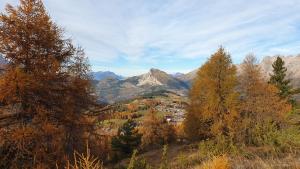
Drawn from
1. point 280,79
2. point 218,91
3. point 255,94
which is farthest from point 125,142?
point 280,79

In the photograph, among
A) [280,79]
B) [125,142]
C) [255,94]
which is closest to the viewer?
[255,94]

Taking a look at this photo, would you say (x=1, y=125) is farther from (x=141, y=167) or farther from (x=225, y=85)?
(x=225, y=85)

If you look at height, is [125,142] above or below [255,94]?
below

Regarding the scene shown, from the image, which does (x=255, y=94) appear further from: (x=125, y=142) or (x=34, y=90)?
(x=34, y=90)

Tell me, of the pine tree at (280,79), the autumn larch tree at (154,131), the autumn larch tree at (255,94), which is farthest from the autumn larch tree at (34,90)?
the pine tree at (280,79)

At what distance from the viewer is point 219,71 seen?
38.8 m

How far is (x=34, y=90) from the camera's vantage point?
1781 centimetres

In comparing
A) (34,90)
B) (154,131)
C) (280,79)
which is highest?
(280,79)

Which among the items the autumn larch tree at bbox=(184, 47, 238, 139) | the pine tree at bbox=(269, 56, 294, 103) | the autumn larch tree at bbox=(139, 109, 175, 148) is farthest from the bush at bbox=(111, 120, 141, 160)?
the pine tree at bbox=(269, 56, 294, 103)

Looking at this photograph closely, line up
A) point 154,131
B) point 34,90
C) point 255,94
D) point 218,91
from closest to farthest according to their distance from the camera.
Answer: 1. point 34,90
2. point 218,91
3. point 255,94
4. point 154,131

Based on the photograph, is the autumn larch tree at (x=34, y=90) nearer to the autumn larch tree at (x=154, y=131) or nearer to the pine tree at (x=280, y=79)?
the autumn larch tree at (x=154, y=131)

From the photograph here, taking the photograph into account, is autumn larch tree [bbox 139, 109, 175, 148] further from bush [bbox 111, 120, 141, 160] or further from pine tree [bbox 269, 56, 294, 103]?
pine tree [bbox 269, 56, 294, 103]

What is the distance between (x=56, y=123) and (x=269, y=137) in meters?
12.2

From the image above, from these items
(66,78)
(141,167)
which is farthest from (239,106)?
(141,167)
